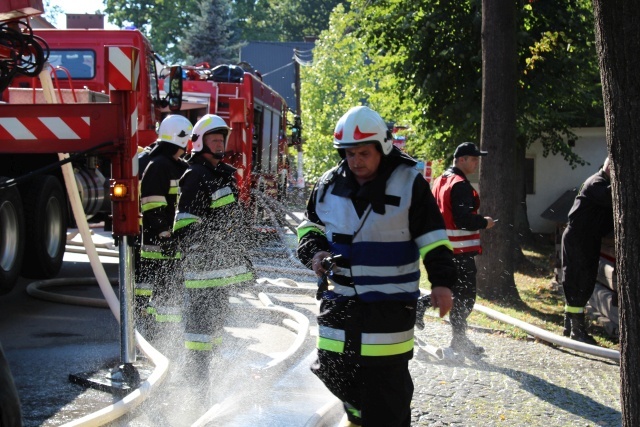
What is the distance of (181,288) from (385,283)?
11.9ft

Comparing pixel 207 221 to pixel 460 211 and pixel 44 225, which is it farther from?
pixel 44 225

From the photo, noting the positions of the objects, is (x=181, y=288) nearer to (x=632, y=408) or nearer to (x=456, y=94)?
(x=632, y=408)

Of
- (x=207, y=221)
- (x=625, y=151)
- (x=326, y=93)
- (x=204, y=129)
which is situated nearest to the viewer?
(x=625, y=151)

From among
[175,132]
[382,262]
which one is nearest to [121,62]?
[175,132]

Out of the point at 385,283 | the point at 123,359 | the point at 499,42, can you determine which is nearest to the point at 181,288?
the point at 123,359

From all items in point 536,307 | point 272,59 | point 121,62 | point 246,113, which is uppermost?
point 272,59

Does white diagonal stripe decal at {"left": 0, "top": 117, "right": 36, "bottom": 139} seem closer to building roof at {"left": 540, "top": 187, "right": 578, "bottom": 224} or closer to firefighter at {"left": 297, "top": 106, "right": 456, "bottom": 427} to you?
firefighter at {"left": 297, "top": 106, "right": 456, "bottom": 427}

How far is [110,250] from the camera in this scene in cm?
1289

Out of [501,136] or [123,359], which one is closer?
[123,359]

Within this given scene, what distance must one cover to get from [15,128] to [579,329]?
198 inches

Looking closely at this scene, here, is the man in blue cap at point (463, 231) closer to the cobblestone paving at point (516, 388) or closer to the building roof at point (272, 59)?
the cobblestone paving at point (516, 388)

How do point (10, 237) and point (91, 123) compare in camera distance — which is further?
point (10, 237)

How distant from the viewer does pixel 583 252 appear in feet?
26.1

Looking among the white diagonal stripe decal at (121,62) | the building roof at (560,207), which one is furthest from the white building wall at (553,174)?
the white diagonal stripe decal at (121,62)
